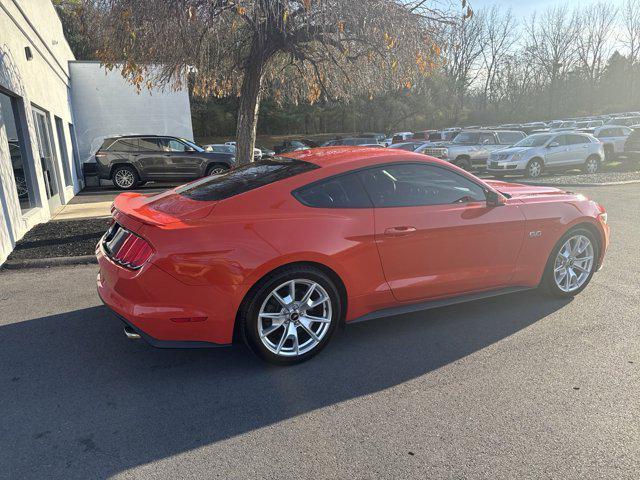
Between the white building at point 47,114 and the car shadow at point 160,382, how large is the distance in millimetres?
3249

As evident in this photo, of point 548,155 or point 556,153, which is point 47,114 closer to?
point 548,155

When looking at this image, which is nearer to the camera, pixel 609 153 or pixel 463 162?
pixel 463 162

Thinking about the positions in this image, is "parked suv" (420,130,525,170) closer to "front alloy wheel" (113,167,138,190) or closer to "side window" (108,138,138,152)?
"side window" (108,138,138,152)

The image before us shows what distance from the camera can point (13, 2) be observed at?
8445mm

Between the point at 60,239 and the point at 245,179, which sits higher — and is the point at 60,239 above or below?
below

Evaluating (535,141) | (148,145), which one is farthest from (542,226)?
(535,141)

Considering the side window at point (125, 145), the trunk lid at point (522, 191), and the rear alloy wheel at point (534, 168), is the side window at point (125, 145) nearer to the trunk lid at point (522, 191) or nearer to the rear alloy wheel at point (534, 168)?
the trunk lid at point (522, 191)

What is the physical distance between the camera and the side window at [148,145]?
15.1 m

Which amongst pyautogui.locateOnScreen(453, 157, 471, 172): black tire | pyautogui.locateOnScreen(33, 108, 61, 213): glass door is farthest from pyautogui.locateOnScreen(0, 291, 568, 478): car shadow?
pyautogui.locateOnScreen(453, 157, 471, 172): black tire

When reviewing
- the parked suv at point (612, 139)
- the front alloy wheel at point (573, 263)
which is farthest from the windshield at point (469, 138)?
the front alloy wheel at point (573, 263)

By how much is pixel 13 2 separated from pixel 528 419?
10.4 meters

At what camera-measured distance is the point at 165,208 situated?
356 centimetres

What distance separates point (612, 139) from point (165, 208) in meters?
23.2

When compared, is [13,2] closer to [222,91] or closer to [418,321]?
[222,91]
